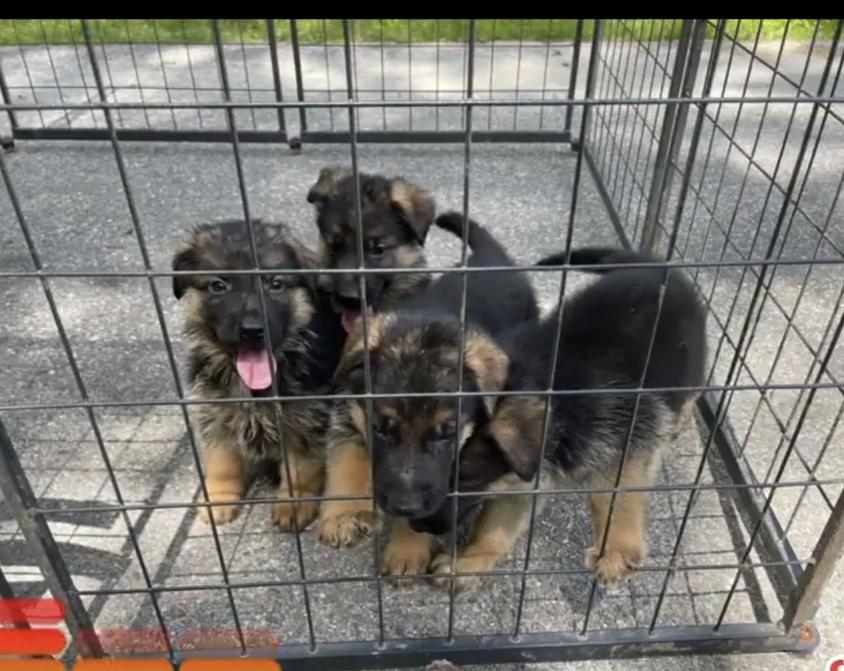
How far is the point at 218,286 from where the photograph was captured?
207cm

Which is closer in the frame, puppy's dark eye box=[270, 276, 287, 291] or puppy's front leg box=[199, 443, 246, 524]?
puppy's dark eye box=[270, 276, 287, 291]

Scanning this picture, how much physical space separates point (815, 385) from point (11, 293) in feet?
9.24

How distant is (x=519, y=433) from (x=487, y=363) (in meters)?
0.17

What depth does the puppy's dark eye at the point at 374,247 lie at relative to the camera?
2.53 meters

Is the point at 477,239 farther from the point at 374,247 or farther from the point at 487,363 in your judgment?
the point at 487,363

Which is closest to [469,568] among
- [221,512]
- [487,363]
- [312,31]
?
[487,363]

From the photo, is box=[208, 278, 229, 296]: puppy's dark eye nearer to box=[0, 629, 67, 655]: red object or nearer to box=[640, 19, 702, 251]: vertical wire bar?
box=[0, 629, 67, 655]: red object

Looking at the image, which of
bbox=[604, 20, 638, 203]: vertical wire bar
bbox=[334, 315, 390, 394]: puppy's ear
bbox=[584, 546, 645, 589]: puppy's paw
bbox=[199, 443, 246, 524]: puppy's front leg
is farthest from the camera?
bbox=[604, 20, 638, 203]: vertical wire bar

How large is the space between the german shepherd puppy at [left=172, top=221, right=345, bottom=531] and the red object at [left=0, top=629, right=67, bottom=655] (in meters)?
0.44

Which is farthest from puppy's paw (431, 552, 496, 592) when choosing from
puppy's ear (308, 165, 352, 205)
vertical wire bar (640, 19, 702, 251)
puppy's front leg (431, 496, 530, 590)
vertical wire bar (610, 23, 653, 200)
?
→ vertical wire bar (610, 23, 653, 200)

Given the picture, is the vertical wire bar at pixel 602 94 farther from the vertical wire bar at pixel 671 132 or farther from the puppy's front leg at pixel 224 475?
the puppy's front leg at pixel 224 475

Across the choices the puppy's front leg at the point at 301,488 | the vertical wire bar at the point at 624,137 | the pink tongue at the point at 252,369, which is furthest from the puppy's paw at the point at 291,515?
the vertical wire bar at the point at 624,137

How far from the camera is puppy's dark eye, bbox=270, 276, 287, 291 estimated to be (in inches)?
82.7
